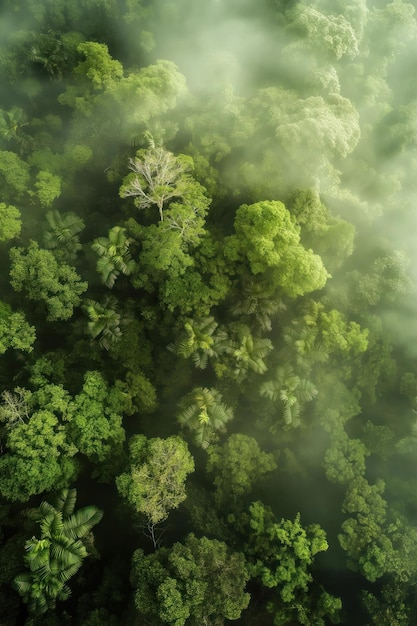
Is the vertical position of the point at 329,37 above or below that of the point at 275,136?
above

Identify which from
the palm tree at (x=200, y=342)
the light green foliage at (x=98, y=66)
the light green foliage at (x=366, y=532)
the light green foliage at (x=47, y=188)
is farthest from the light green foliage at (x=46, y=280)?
the light green foliage at (x=366, y=532)

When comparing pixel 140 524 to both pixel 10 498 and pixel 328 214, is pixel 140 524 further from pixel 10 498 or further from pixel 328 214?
pixel 328 214

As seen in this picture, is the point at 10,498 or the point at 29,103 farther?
the point at 29,103

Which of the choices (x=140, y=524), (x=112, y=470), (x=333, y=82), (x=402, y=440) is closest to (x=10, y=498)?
(x=112, y=470)

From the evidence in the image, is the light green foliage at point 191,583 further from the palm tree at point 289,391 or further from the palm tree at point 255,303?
the palm tree at point 255,303

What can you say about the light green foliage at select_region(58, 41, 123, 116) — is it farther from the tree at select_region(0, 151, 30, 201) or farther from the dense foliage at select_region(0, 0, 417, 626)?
the tree at select_region(0, 151, 30, 201)

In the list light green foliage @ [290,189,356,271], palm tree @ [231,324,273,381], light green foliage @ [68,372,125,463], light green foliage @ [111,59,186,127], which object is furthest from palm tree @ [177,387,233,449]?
light green foliage @ [111,59,186,127]

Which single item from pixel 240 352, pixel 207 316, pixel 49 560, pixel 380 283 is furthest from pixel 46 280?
pixel 380 283
